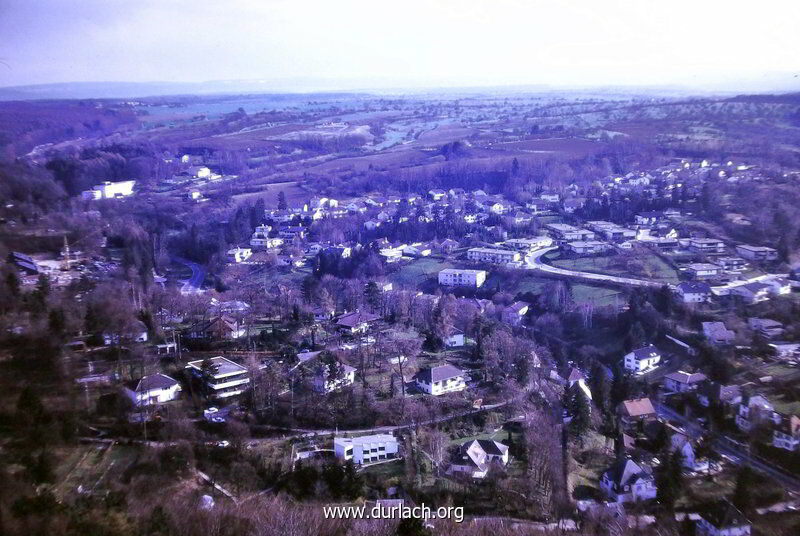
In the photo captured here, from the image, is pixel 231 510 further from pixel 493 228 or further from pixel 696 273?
pixel 493 228

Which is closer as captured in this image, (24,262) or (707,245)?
(24,262)

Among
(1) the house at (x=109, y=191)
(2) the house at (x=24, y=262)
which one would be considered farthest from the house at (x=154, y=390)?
(1) the house at (x=109, y=191)

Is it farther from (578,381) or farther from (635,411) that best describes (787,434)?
(578,381)

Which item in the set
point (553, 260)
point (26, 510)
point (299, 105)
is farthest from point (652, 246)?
point (299, 105)

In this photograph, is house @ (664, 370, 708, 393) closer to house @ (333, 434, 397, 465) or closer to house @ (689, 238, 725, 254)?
house @ (333, 434, 397, 465)

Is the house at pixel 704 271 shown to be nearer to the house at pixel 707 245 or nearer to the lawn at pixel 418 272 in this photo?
the house at pixel 707 245

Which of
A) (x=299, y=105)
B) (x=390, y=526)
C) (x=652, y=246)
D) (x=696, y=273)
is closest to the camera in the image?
(x=390, y=526)

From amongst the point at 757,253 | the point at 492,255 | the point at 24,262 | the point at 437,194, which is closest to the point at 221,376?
the point at 24,262
